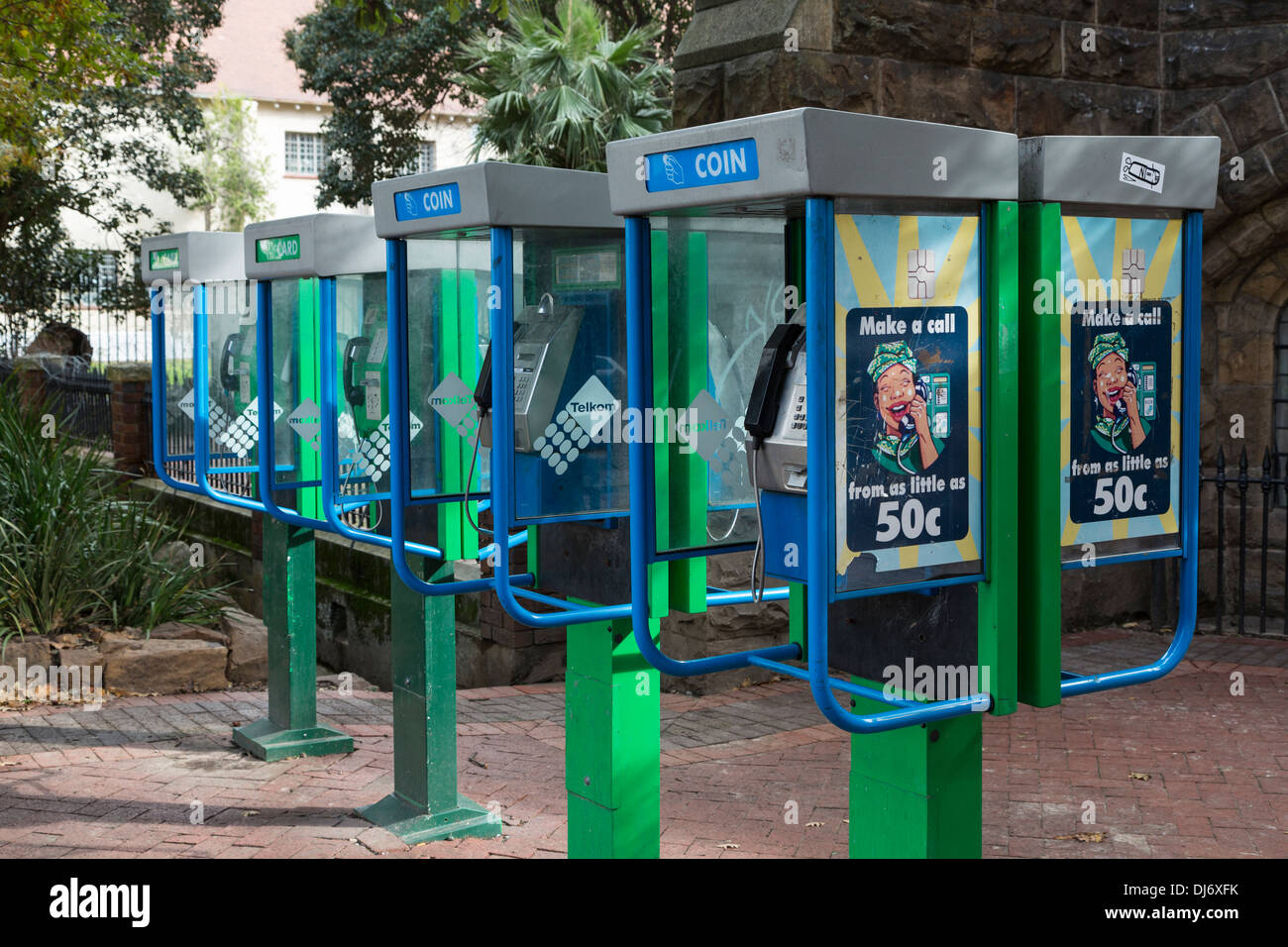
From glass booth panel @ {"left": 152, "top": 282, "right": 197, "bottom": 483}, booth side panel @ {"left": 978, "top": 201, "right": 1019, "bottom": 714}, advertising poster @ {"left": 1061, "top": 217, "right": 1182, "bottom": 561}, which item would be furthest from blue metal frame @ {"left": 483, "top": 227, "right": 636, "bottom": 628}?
glass booth panel @ {"left": 152, "top": 282, "right": 197, "bottom": 483}

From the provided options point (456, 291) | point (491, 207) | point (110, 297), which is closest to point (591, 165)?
point (110, 297)

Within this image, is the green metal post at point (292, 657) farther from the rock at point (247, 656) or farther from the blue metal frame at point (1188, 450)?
the blue metal frame at point (1188, 450)

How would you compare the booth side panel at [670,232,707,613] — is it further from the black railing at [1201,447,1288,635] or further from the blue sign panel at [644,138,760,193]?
the black railing at [1201,447,1288,635]

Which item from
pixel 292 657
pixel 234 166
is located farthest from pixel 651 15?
pixel 234 166

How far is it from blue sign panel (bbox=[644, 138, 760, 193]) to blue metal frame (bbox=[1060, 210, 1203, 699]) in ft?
3.79

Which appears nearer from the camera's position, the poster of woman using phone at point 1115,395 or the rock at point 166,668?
the poster of woman using phone at point 1115,395

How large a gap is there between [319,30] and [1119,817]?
2136 cm

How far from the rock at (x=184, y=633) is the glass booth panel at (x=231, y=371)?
1.05 m

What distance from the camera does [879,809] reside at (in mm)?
3043

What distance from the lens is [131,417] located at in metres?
11.4

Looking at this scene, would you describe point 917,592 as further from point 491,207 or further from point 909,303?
point 491,207

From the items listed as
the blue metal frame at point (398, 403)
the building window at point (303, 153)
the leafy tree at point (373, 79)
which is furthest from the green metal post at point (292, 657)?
the building window at point (303, 153)

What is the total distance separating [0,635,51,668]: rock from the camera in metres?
6.99

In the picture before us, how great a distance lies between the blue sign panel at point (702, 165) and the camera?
2.70 meters
